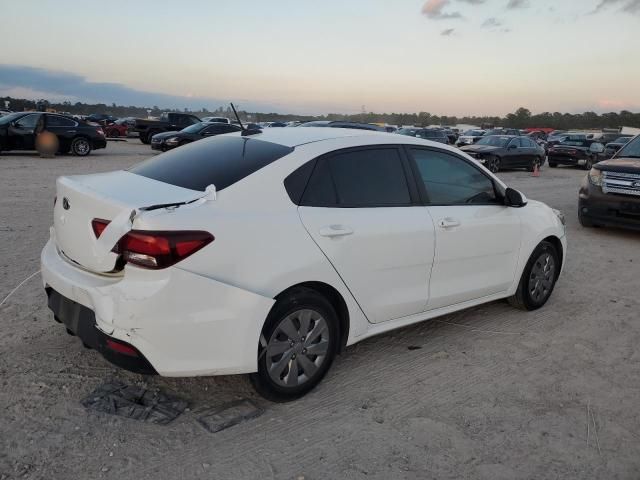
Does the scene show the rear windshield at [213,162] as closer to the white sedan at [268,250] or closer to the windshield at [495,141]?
the white sedan at [268,250]

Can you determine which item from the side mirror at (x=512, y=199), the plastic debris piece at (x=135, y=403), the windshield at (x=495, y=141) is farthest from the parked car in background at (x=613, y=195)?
the windshield at (x=495, y=141)

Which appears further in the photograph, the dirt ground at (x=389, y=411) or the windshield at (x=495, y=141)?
the windshield at (x=495, y=141)

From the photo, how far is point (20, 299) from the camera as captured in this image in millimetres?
4836

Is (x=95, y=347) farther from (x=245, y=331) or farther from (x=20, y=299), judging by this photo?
(x=20, y=299)

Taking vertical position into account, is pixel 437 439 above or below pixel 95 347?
below

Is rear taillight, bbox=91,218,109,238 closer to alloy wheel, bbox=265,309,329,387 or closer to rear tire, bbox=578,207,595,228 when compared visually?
alloy wheel, bbox=265,309,329,387

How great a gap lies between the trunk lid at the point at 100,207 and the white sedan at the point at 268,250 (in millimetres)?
13

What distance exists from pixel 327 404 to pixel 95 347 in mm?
1439

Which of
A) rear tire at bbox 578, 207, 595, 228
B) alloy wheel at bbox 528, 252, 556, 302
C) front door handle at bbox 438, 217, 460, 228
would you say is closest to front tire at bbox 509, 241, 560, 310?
alloy wheel at bbox 528, 252, 556, 302

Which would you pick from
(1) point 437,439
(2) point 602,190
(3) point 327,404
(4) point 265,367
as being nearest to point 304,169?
(4) point 265,367

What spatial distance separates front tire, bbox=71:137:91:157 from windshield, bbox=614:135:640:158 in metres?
17.2

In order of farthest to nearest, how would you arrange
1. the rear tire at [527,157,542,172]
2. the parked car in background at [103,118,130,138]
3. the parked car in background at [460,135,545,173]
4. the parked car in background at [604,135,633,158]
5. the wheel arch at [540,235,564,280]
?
the parked car in background at [103,118,130,138] < the rear tire at [527,157,542,172] < the parked car in background at [460,135,545,173] < the parked car in background at [604,135,633,158] < the wheel arch at [540,235,564,280]

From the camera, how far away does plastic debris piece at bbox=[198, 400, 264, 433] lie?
10.4 feet

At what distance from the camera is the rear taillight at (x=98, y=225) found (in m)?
3.02
